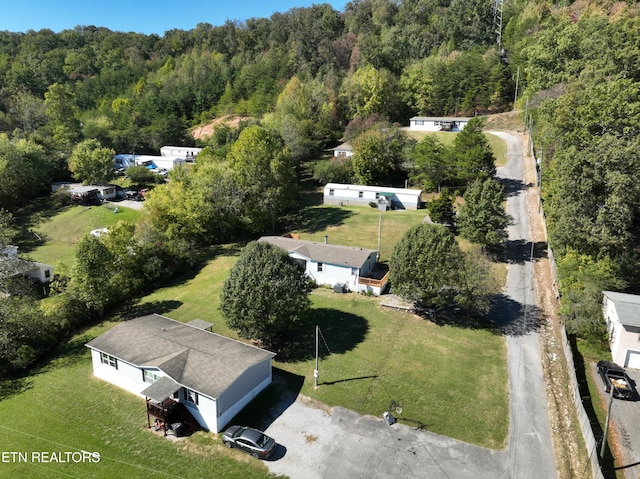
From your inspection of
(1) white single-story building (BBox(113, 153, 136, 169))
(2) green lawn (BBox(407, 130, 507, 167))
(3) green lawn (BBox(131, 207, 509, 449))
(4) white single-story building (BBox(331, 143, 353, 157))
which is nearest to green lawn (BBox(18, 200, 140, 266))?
(1) white single-story building (BBox(113, 153, 136, 169))

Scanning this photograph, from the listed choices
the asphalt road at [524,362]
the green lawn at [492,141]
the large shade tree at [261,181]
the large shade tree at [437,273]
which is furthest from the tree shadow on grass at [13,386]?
the green lawn at [492,141]

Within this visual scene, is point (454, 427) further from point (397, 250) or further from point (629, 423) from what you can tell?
point (397, 250)

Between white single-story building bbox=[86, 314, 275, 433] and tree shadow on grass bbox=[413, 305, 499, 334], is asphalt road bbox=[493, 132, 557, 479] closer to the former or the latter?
tree shadow on grass bbox=[413, 305, 499, 334]

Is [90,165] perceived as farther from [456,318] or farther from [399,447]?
[399,447]

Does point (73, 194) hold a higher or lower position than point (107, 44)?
lower

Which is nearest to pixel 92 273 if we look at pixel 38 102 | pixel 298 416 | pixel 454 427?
pixel 298 416

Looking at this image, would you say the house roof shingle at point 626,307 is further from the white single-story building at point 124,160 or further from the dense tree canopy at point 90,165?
the white single-story building at point 124,160
